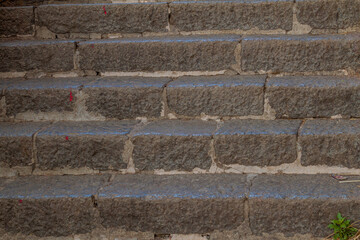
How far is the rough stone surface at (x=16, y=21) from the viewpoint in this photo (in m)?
3.26

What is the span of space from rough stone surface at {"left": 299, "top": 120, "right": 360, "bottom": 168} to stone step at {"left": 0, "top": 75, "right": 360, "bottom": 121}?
199mm

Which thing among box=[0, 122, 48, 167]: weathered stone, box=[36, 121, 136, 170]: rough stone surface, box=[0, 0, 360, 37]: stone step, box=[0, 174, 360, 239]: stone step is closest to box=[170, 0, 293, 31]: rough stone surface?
A: box=[0, 0, 360, 37]: stone step

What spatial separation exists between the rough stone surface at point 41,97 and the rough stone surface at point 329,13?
1496 millimetres

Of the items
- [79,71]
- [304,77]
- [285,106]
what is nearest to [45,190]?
[79,71]

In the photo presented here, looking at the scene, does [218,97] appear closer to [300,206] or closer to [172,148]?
[172,148]

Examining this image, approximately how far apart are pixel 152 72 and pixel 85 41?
53 cm

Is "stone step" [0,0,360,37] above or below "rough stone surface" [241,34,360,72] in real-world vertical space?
above

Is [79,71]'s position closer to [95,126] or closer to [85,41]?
[85,41]

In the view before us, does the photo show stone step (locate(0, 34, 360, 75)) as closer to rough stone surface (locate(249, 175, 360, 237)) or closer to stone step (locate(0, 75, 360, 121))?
stone step (locate(0, 75, 360, 121))

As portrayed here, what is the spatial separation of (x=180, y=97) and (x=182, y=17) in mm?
722

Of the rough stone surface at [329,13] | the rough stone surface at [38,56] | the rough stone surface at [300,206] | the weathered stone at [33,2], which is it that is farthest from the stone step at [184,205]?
the weathered stone at [33,2]

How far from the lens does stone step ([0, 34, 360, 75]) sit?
8.88 ft

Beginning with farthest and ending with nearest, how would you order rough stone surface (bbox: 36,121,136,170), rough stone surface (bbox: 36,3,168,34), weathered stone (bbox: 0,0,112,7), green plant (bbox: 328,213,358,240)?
weathered stone (bbox: 0,0,112,7), rough stone surface (bbox: 36,3,168,34), rough stone surface (bbox: 36,121,136,170), green plant (bbox: 328,213,358,240)

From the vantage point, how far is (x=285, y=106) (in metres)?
2.56
